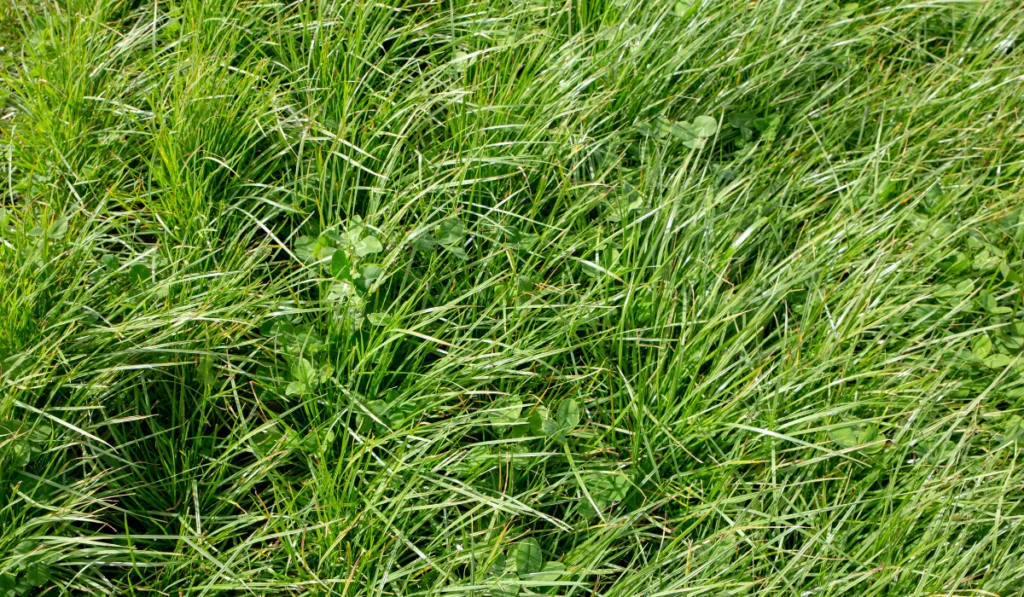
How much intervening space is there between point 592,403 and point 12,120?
1807 millimetres

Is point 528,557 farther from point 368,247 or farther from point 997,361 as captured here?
point 997,361

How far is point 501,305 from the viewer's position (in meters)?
2.28

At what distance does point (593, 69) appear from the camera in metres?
2.71

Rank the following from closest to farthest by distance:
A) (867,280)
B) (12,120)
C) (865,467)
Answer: (865,467)
(867,280)
(12,120)

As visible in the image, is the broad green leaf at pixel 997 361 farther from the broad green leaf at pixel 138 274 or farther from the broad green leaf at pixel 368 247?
the broad green leaf at pixel 138 274

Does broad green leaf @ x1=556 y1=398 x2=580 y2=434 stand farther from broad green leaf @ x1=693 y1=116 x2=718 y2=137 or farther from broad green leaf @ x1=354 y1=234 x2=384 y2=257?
broad green leaf @ x1=693 y1=116 x2=718 y2=137

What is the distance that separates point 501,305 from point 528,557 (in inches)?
24.9

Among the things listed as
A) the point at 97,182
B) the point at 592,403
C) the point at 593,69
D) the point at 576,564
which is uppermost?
the point at 593,69

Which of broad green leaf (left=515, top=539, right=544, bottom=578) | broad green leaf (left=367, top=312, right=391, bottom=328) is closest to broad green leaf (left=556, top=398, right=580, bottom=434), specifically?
broad green leaf (left=515, top=539, right=544, bottom=578)

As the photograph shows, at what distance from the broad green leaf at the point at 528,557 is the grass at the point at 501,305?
0.01 metres

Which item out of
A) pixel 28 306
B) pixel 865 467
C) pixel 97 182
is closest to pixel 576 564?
pixel 865 467

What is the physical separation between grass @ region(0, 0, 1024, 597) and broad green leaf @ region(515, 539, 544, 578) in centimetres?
1

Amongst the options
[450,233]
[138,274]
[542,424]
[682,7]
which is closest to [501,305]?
[450,233]

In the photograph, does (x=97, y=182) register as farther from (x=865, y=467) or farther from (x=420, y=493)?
(x=865, y=467)
